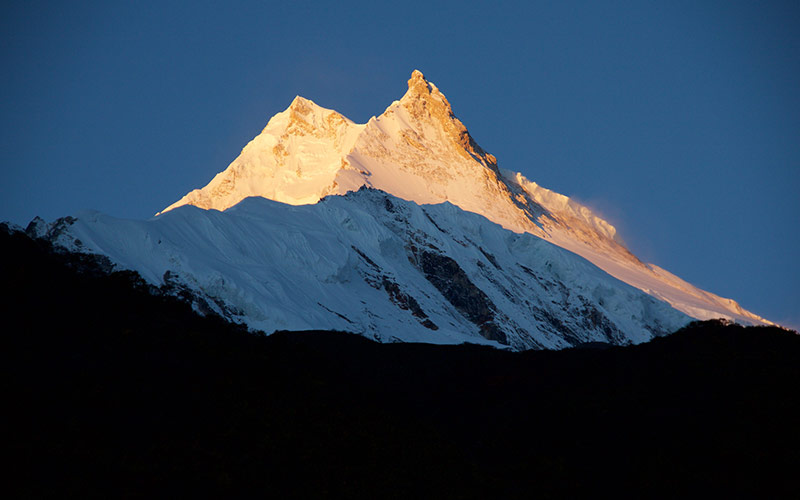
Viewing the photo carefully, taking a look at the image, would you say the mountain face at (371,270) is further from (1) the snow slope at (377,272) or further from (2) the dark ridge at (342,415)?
(2) the dark ridge at (342,415)

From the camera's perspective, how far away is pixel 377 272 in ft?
452

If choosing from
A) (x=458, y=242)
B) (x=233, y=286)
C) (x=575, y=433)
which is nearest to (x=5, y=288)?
(x=575, y=433)

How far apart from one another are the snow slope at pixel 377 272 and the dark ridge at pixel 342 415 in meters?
41.9

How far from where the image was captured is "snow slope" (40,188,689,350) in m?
97.5

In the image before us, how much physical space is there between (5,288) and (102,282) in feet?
42.9

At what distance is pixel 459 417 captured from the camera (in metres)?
48.1

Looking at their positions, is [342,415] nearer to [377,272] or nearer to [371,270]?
[371,270]

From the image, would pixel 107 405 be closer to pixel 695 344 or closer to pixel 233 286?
pixel 695 344

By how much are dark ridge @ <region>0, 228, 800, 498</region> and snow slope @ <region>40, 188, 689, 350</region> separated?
138 ft

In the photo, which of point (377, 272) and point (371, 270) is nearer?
point (371, 270)

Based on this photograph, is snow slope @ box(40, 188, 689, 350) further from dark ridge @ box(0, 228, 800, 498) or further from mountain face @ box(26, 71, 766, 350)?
dark ridge @ box(0, 228, 800, 498)

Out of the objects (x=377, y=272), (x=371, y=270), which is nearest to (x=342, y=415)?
(x=371, y=270)

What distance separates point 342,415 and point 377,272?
96520 millimetres

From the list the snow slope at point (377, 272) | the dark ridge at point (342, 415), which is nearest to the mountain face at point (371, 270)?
the snow slope at point (377, 272)
